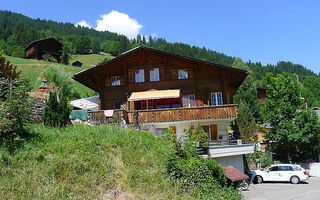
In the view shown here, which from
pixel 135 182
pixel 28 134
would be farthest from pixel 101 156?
pixel 28 134

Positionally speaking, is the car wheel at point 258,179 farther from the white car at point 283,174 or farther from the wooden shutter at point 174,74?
the wooden shutter at point 174,74

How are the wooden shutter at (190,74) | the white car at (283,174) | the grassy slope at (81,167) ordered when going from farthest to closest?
the wooden shutter at (190,74), the white car at (283,174), the grassy slope at (81,167)

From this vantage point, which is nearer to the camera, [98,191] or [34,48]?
[98,191]

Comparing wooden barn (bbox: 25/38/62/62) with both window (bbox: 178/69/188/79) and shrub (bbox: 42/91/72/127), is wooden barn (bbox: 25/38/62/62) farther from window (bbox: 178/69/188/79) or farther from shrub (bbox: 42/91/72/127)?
shrub (bbox: 42/91/72/127)

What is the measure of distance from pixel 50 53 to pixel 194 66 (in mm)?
66544

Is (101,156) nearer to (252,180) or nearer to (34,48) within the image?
(252,180)

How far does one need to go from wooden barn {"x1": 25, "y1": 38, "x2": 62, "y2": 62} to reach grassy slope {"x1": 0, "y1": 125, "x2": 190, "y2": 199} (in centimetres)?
7189

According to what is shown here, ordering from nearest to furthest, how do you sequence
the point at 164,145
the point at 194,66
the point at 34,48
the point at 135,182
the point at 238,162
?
the point at 135,182
the point at 164,145
the point at 238,162
the point at 194,66
the point at 34,48

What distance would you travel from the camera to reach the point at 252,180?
2242 centimetres

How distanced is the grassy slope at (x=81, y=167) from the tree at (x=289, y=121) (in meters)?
17.1

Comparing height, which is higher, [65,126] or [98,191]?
[65,126]

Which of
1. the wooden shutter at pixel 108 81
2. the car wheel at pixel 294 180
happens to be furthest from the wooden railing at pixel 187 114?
the car wheel at pixel 294 180

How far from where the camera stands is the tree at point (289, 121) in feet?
85.3

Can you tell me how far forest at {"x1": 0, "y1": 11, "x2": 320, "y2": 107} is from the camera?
8725 centimetres
